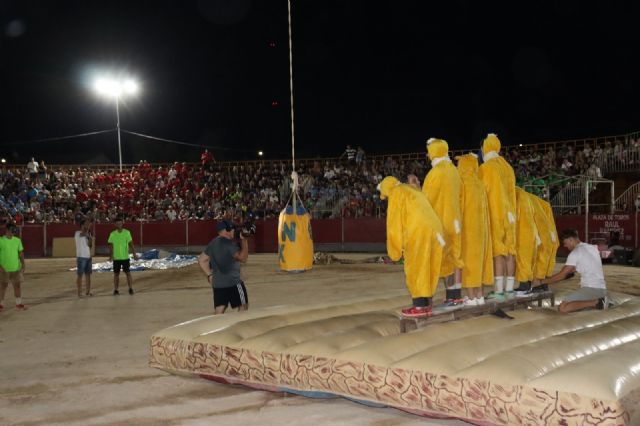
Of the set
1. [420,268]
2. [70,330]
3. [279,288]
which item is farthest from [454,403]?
[279,288]

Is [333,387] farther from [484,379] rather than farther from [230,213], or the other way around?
[230,213]

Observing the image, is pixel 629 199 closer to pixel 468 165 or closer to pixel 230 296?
pixel 468 165

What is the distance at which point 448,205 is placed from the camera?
6.58 meters

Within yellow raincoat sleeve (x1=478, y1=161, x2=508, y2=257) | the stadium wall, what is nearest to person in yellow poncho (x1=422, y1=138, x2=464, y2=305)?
yellow raincoat sleeve (x1=478, y1=161, x2=508, y2=257)

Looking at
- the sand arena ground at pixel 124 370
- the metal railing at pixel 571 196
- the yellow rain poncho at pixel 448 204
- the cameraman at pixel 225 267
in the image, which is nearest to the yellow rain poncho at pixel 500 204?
the yellow rain poncho at pixel 448 204

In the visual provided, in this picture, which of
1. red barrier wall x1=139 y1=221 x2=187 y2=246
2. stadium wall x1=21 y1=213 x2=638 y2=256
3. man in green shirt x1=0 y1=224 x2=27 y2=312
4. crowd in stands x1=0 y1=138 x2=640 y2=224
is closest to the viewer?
man in green shirt x1=0 y1=224 x2=27 y2=312

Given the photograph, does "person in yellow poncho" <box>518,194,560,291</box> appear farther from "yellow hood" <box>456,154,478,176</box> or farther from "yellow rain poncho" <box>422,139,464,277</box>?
"yellow rain poncho" <box>422,139,464,277</box>

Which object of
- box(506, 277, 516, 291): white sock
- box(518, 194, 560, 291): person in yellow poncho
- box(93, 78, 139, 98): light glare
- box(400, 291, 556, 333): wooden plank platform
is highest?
box(93, 78, 139, 98): light glare

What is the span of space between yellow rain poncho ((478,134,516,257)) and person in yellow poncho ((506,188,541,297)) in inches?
15.5

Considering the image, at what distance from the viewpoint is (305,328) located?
20.6 ft

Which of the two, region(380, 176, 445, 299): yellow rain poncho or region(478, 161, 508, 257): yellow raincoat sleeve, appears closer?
region(380, 176, 445, 299): yellow rain poncho

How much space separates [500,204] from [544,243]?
1417 mm

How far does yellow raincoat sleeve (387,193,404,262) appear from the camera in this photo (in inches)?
248

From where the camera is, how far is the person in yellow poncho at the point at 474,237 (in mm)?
6797
